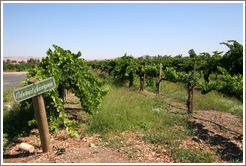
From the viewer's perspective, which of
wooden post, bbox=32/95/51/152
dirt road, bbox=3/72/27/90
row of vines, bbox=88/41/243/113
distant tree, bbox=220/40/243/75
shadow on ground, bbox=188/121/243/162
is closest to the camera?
wooden post, bbox=32/95/51/152

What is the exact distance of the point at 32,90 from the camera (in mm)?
2934

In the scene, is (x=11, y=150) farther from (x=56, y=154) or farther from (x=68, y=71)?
(x=68, y=71)

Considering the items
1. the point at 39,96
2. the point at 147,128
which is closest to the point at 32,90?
the point at 39,96

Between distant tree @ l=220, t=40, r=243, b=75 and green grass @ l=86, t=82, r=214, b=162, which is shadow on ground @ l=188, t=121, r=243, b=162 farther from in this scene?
distant tree @ l=220, t=40, r=243, b=75

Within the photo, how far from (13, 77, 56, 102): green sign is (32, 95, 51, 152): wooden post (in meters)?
0.14

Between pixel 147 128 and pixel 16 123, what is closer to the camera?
pixel 16 123

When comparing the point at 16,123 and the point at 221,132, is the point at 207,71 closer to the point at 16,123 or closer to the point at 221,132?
the point at 221,132

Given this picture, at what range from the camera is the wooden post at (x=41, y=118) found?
308 cm

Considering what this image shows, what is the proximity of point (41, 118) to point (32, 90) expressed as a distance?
60 centimetres

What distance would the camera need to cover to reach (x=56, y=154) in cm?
333

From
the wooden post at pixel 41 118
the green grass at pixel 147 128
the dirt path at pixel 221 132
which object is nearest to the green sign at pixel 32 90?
the wooden post at pixel 41 118

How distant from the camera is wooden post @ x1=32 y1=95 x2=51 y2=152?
308 cm

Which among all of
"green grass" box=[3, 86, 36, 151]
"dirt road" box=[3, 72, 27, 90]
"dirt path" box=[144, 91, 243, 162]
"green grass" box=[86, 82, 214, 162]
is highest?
"dirt road" box=[3, 72, 27, 90]

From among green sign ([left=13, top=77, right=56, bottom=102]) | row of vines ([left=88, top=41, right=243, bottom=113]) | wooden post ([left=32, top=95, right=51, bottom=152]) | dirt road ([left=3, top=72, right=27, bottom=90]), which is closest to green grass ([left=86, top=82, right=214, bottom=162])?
wooden post ([left=32, top=95, right=51, bottom=152])
